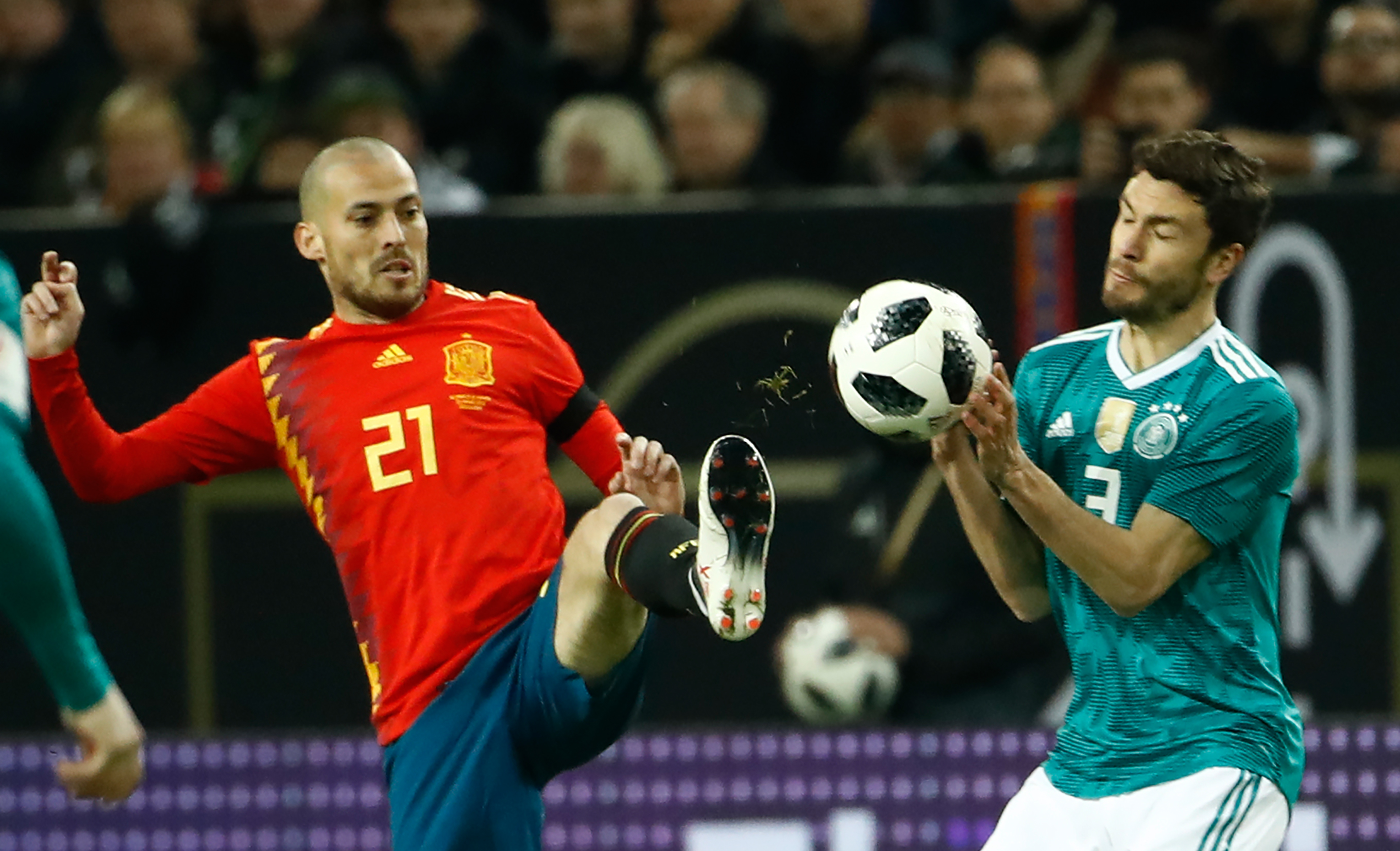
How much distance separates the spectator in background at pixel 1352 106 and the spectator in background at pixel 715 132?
6.02 feet

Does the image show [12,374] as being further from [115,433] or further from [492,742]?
[492,742]

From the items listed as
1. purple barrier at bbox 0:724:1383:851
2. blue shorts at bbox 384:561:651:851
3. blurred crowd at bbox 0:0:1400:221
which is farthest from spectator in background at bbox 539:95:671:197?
blue shorts at bbox 384:561:651:851

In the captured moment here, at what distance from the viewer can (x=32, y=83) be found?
388 inches

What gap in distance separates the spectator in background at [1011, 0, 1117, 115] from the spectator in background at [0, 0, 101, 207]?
4269 mm

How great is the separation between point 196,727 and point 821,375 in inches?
107

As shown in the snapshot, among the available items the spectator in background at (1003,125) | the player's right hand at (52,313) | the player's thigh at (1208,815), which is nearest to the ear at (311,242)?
the player's right hand at (52,313)

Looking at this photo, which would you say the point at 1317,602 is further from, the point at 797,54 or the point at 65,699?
the point at 65,699

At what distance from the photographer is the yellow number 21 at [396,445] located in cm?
527

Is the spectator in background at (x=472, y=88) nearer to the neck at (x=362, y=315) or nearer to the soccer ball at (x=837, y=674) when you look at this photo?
the soccer ball at (x=837, y=674)

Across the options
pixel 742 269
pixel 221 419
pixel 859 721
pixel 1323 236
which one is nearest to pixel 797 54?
pixel 742 269

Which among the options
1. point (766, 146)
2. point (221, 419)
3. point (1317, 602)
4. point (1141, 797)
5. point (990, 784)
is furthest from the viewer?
point (766, 146)

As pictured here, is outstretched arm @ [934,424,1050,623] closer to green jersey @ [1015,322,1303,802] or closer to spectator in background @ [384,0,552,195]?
green jersey @ [1015,322,1303,802]

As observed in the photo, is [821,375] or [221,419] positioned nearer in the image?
[221,419]

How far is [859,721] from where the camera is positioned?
7.55 meters
